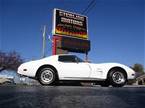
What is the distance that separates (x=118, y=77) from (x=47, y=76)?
2.28 meters

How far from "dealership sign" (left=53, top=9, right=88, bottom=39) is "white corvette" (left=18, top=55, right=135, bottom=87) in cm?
2442

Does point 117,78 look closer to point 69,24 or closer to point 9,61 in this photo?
point 69,24

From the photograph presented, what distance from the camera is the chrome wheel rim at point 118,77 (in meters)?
10.9

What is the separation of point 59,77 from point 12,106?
689 cm

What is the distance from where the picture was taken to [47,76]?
1075 cm

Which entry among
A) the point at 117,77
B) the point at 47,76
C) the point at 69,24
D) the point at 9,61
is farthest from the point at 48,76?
the point at 9,61

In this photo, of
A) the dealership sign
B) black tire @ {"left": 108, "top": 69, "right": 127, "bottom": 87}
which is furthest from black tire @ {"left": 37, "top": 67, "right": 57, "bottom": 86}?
the dealership sign

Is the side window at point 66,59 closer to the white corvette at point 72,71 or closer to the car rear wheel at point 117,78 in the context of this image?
the white corvette at point 72,71

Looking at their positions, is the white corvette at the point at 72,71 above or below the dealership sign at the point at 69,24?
below

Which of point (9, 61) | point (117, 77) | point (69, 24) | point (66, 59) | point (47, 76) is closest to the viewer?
point (47, 76)

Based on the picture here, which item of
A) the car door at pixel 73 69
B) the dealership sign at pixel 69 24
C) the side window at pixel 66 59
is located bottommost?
the car door at pixel 73 69

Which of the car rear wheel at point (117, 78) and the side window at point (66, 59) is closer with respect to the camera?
the car rear wheel at point (117, 78)

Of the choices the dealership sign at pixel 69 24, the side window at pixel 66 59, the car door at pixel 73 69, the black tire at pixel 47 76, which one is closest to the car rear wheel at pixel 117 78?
the car door at pixel 73 69

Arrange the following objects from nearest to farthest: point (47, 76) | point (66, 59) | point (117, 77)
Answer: point (47, 76) → point (117, 77) → point (66, 59)
